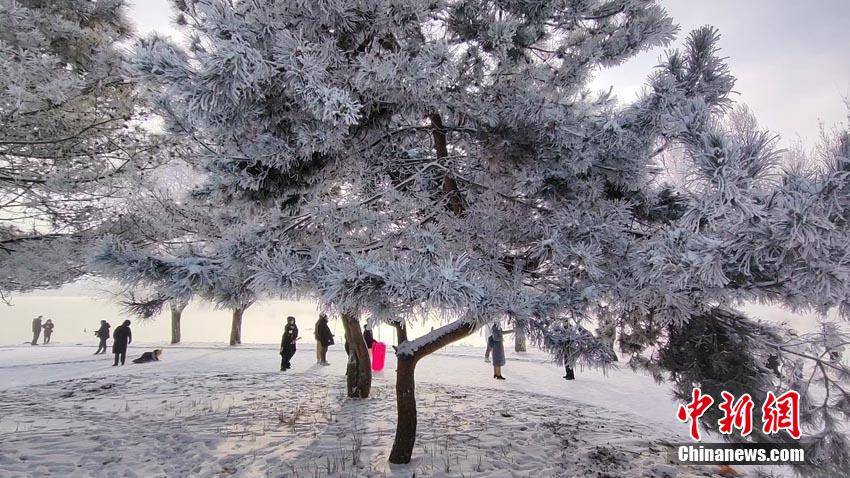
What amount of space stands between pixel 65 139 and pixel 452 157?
5.75 m

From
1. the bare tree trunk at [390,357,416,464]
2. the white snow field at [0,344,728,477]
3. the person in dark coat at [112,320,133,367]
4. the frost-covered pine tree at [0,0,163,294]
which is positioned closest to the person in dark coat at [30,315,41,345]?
the white snow field at [0,344,728,477]

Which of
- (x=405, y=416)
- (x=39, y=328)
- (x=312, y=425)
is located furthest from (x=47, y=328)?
(x=405, y=416)

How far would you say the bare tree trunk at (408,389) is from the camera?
504cm

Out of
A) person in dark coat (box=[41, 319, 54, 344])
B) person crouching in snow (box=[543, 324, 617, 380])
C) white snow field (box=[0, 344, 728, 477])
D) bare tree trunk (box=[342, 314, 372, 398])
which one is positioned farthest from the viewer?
person in dark coat (box=[41, 319, 54, 344])

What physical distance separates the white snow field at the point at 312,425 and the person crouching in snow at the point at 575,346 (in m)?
2.13

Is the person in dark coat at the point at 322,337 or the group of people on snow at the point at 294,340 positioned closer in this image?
the group of people on snow at the point at 294,340

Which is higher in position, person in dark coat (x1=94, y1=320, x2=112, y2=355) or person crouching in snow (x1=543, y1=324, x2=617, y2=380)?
person crouching in snow (x1=543, y1=324, x2=617, y2=380)

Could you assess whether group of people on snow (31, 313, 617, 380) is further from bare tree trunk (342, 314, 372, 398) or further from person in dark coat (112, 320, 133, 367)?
bare tree trunk (342, 314, 372, 398)

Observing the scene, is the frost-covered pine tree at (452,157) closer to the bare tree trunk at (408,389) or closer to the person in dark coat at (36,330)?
the bare tree trunk at (408,389)

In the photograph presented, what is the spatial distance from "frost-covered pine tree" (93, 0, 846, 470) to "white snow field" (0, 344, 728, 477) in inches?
51.4

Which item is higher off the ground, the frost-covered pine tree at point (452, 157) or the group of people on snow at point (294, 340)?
the frost-covered pine tree at point (452, 157)

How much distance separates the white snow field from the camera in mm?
4977

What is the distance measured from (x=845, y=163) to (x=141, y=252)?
5002mm

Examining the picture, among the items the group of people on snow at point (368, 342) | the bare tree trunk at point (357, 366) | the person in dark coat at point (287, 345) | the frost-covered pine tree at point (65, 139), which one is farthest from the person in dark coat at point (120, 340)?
the bare tree trunk at point (357, 366)
